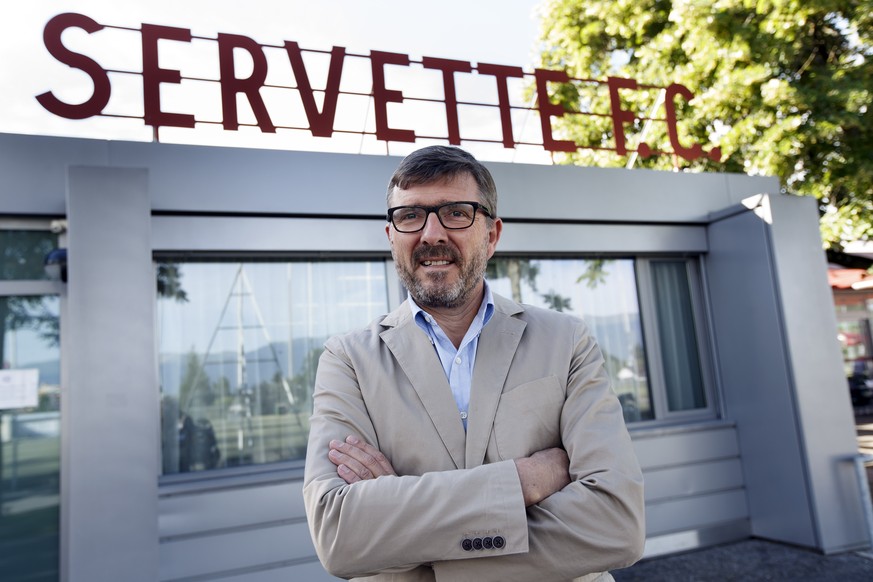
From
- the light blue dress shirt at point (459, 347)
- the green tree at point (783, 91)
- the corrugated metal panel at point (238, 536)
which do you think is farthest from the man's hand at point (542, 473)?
the green tree at point (783, 91)

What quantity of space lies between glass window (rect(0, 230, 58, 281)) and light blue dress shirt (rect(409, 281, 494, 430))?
3154mm

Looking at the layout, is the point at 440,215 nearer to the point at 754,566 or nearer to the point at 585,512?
the point at 585,512

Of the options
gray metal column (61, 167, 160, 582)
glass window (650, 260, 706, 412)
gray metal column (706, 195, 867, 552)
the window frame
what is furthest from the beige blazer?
glass window (650, 260, 706, 412)

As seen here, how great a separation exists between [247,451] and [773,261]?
4.40 meters

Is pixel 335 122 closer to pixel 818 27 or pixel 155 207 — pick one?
pixel 155 207

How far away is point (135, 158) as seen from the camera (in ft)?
13.3

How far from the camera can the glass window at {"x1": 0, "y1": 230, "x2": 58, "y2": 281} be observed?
12.5ft

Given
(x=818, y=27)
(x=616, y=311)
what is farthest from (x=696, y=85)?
(x=616, y=311)

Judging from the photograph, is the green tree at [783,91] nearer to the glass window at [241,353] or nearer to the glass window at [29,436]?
the glass window at [241,353]

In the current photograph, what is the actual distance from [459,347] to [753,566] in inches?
164

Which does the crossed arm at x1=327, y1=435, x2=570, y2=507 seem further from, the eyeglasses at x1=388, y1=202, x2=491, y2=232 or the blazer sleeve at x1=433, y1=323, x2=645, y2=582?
the eyeglasses at x1=388, y1=202, x2=491, y2=232

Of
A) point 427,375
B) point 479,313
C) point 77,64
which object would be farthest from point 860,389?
A: point 77,64

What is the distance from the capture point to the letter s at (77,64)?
435cm

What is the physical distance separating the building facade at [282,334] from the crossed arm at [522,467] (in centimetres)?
239
